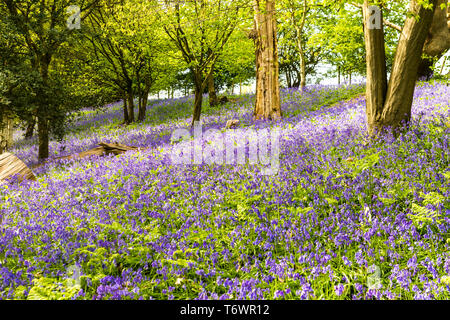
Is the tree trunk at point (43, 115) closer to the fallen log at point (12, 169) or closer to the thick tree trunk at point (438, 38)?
the fallen log at point (12, 169)

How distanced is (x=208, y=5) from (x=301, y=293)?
12.9 metres

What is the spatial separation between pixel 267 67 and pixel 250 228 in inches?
348

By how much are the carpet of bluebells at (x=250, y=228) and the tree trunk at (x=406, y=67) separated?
49 cm

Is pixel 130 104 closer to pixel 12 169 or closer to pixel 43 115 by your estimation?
pixel 43 115

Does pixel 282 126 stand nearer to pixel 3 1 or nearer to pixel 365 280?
pixel 365 280

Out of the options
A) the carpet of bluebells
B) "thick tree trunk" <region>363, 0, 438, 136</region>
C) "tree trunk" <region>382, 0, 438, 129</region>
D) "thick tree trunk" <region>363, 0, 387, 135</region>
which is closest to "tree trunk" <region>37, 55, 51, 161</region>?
the carpet of bluebells

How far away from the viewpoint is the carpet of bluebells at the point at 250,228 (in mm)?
3170

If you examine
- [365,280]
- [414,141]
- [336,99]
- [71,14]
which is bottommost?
→ [365,280]

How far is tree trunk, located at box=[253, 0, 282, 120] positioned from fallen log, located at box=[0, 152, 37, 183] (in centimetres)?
792

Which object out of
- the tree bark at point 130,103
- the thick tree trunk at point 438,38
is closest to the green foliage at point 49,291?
the tree bark at point 130,103

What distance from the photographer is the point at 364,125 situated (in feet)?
26.3

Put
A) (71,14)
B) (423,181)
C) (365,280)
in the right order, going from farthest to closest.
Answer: (71,14) < (423,181) < (365,280)
